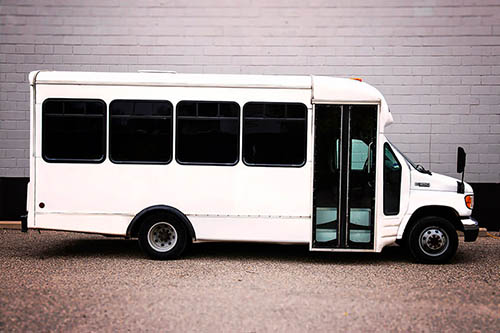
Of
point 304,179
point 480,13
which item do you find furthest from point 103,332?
point 480,13

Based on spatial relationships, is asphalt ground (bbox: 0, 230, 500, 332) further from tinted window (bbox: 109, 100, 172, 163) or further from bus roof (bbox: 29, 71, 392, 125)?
bus roof (bbox: 29, 71, 392, 125)

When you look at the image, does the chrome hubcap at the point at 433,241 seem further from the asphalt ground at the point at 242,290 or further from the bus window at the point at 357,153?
the bus window at the point at 357,153

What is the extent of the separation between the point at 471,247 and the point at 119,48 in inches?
334

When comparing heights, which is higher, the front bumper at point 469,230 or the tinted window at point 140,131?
the tinted window at point 140,131

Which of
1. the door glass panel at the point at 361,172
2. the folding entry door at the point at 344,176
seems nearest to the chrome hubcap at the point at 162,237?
the folding entry door at the point at 344,176

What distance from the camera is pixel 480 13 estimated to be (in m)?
11.4

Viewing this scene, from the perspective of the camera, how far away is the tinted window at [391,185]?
779cm

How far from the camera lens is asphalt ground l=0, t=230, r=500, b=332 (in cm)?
512

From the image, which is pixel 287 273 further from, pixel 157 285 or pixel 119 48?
pixel 119 48

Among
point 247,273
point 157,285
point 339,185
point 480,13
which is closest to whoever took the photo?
point 157,285

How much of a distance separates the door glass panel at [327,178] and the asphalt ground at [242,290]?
593 millimetres

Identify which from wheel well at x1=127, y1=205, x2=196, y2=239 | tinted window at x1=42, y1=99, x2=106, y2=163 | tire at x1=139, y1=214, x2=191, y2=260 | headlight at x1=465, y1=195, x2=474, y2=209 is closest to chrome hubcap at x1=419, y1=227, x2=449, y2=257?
headlight at x1=465, y1=195, x2=474, y2=209

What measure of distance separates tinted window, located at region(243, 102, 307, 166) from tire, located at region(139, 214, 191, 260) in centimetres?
146

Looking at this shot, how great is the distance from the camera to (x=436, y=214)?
26.3ft
